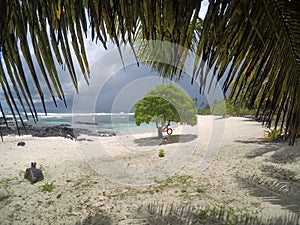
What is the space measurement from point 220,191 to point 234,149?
152 inches

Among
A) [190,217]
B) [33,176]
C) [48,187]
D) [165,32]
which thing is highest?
[165,32]

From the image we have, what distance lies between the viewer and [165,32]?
3.63ft

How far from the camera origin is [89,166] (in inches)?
255

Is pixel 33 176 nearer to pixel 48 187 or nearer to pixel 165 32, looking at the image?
pixel 48 187

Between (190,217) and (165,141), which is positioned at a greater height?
(165,141)

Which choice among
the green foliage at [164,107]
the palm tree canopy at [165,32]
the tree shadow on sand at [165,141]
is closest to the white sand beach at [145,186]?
the palm tree canopy at [165,32]

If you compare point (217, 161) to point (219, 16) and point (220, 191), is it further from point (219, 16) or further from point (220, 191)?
point (219, 16)

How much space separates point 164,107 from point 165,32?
33.0 ft

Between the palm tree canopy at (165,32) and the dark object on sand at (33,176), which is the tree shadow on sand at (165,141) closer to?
the dark object on sand at (33,176)

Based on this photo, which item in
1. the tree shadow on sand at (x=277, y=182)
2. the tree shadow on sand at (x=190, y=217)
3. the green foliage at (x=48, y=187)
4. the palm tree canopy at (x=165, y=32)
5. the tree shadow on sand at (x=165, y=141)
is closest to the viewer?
the palm tree canopy at (x=165, y=32)

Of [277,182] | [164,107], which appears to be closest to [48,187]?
[277,182]

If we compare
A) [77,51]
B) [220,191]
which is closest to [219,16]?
[77,51]

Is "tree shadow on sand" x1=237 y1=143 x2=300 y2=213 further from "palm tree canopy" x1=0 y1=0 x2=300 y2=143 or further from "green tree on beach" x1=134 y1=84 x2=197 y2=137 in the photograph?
"green tree on beach" x1=134 y1=84 x2=197 y2=137

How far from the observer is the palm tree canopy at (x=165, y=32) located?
0.80m
